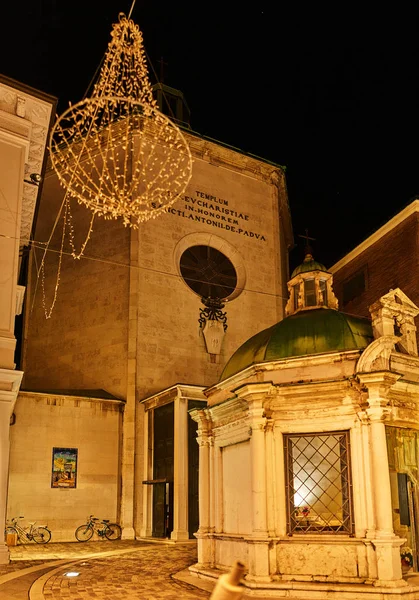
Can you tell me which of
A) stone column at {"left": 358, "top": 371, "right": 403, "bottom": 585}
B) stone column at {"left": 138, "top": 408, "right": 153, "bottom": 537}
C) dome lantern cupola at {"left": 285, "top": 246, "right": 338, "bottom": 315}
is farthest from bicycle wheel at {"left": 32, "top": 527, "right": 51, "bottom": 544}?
stone column at {"left": 358, "top": 371, "right": 403, "bottom": 585}

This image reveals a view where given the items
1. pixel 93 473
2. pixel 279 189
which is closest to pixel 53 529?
pixel 93 473

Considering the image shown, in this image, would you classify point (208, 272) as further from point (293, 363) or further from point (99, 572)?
point (293, 363)

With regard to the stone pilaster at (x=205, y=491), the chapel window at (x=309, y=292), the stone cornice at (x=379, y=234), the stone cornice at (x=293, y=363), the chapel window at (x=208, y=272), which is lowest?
the stone pilaster at (x=205, y=491)

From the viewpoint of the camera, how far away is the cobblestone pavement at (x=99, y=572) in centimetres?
1072

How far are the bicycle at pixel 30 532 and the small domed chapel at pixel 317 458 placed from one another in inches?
409

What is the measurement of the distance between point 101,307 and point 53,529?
916cm

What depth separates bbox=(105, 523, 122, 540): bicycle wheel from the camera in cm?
2330

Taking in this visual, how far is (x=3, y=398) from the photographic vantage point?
50.5 ft

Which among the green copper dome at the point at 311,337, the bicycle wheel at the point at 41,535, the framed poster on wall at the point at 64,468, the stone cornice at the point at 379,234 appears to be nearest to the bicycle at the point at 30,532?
the bicycle wheel at the point at 41,535

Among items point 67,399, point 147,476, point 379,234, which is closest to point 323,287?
point 67,399

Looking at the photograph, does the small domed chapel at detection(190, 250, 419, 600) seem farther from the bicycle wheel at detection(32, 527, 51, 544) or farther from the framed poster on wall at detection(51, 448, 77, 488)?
the framed poster on wall at detection(51, 448, 77, 488)

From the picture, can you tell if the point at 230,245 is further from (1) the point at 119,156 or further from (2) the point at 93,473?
(2) the point at 93,473

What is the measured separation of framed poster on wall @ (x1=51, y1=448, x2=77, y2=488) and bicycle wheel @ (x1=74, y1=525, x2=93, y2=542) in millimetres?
1476

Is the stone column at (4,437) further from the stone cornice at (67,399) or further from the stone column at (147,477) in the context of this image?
the stone column at (147,477)
